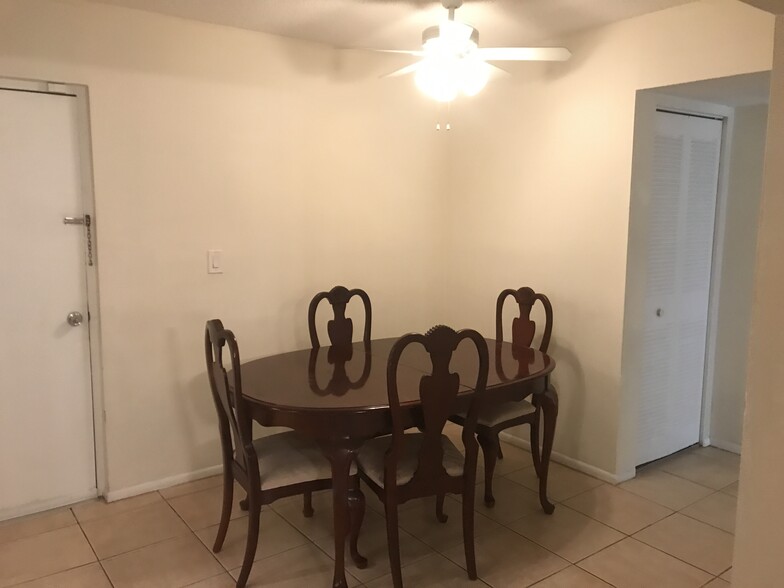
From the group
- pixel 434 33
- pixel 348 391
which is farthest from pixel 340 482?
pixel 434 33

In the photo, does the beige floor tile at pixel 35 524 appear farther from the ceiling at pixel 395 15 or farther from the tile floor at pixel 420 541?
the ceiling at pixel 395 15

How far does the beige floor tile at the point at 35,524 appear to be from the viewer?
2637 millimetres

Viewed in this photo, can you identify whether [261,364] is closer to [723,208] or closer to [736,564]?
[736,564]

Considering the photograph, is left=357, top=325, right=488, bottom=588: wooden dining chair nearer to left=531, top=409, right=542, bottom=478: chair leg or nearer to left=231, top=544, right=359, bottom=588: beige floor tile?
left=231, top=544, right=359, bottom=588: beige floor tile

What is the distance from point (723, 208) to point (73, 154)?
3410mm

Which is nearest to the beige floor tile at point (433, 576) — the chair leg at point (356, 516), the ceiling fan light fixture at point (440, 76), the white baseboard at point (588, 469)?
the chair leg at point (356, 516)

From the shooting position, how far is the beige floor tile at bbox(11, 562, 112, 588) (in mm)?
2295

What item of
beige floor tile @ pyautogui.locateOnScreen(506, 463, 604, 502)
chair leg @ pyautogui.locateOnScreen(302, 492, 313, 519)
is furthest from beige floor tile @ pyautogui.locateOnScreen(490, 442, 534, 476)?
chair leg @ pyautogui.locateOnScreen(302, 492, 313, 519)

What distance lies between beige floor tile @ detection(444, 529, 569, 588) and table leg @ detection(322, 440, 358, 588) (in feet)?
1.81

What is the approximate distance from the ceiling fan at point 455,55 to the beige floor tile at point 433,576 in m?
1.90

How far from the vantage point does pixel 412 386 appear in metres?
2.38

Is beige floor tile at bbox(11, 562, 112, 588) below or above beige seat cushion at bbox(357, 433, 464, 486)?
below

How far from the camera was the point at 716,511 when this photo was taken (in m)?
2.87

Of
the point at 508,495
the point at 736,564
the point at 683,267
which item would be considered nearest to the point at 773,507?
the point at 736,564
